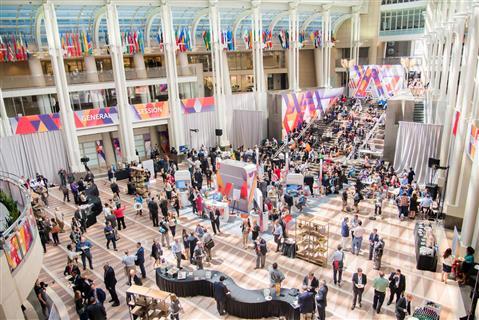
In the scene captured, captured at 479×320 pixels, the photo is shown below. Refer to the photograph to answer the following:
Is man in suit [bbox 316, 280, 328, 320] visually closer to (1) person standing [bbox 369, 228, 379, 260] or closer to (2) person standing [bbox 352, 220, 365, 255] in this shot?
(1) person standing [bbox 369, 228, 379, 260]

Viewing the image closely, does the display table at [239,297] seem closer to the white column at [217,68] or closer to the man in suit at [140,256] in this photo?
the man in suit at [140,256]

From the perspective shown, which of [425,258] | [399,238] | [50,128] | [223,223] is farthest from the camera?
[50,128]

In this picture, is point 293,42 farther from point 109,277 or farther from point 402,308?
point 402,308

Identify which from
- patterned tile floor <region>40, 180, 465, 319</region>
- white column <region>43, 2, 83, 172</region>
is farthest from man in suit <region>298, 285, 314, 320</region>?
white column <region>43, 2, 83, 172</region>

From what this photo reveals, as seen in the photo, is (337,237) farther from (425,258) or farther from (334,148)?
(334,148)

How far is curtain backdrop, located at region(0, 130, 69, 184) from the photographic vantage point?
65.0ft

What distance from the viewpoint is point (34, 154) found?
20.6 m

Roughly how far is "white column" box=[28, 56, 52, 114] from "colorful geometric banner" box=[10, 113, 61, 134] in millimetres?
1503

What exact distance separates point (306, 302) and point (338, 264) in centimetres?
199

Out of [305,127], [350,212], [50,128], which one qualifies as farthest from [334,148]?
[50,128]

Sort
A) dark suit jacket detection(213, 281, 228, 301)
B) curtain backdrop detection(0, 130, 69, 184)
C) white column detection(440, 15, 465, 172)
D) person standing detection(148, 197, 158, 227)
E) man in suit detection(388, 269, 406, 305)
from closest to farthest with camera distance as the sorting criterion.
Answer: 1. man in suit detection(388, 269, 406, 305)
2. dark suit jacket detection(213, 281, 228, 301)
3. person standing detection(148, 197, 158, 227)
4. white column detection(440, 15, 465, 172)
5. curtain backdrop detection(0, 130, 69, 184)

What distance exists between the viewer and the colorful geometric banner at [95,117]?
22.2 meters

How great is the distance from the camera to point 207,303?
35.2ft

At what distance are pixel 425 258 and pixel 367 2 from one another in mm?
32096
